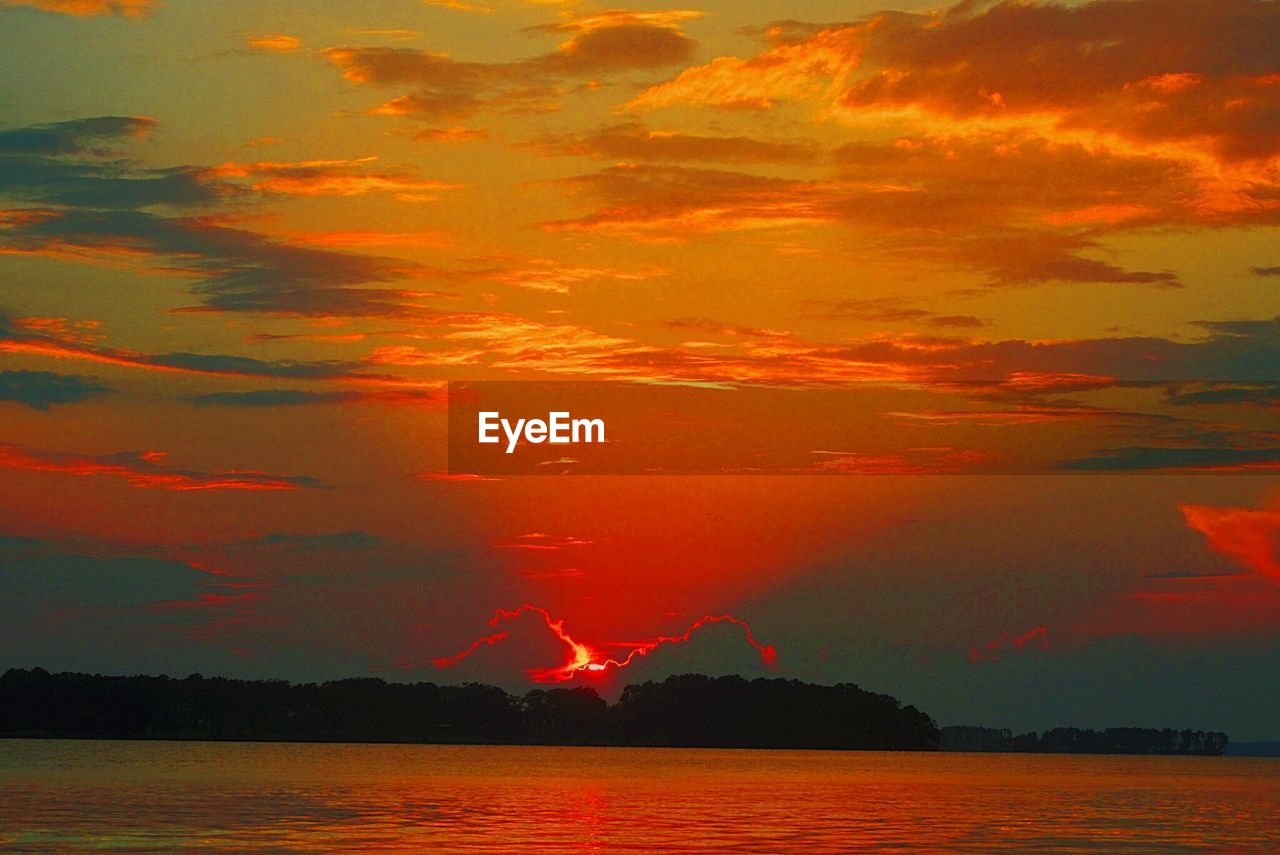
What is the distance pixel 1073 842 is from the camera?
257 ft

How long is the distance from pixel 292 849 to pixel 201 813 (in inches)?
989

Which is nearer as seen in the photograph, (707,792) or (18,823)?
(18,823)

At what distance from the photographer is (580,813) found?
97.8 m

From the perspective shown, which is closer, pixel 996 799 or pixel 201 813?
pixel 201 813

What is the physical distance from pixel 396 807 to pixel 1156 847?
143 feet

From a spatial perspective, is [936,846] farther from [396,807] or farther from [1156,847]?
[396,807]

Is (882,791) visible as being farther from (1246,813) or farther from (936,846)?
(936,846)

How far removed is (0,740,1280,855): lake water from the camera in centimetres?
7262

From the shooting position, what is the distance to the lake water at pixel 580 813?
238ft

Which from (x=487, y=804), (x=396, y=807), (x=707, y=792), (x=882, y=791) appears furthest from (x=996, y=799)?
(x=396, y=807)

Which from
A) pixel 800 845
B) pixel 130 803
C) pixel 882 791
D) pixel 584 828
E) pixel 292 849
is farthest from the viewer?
pixel 882 791

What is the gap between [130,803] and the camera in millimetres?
96938

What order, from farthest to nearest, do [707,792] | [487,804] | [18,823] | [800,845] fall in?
[707,792], [487,804], [18,823], [800,845]

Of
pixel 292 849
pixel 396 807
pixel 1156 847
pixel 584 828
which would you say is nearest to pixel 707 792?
pixel 396 807
